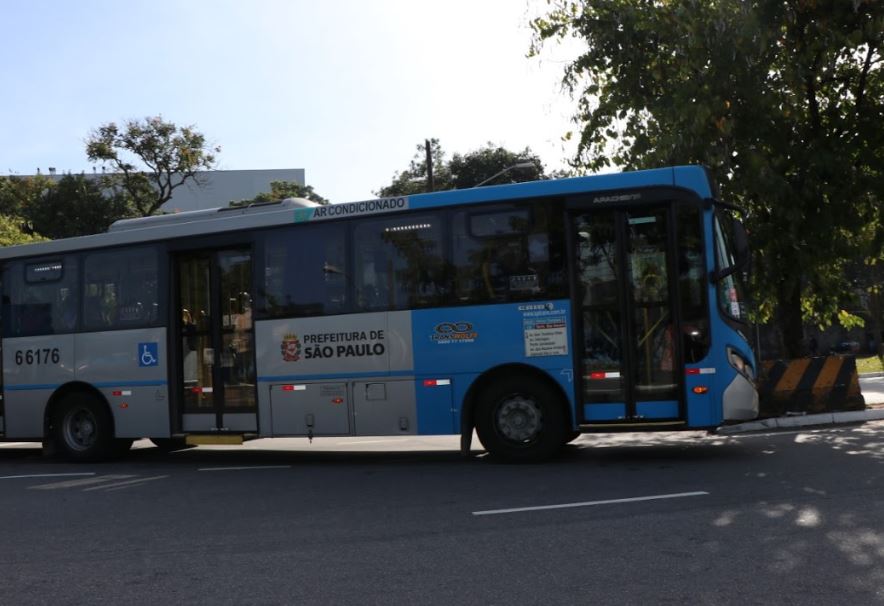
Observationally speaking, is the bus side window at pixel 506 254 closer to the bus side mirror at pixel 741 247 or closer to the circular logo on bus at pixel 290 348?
the bus side mirror at pixel 741 247

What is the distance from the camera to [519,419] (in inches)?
410

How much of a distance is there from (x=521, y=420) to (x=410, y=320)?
1761 mm

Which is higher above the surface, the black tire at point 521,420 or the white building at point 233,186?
the white building at point 233,186

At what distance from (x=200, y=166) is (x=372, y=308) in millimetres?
31498

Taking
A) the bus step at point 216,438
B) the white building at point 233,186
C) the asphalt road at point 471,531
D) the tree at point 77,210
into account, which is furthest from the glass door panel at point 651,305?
the white building at point 233,186

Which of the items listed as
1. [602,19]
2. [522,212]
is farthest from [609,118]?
[522,212]

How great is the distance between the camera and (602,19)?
15273 mm

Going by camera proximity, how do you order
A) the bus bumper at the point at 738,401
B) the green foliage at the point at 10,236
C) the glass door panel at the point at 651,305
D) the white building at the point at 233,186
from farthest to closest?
the white building at the point at 233,186 < the green foliage at the point at 10,236 < the glass door panel at the point at 651,305 < the bus bumper at the point at 738,401

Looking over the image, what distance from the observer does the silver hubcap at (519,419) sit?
10.3 metres

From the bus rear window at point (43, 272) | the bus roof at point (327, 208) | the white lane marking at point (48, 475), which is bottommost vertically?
the white lane marking at point (48, 475)

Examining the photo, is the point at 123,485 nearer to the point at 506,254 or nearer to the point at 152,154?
the point at 506,254

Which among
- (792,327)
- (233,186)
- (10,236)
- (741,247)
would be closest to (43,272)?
(741,247)

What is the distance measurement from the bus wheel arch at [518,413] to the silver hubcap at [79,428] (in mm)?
5711

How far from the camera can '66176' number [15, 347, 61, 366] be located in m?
13.1
